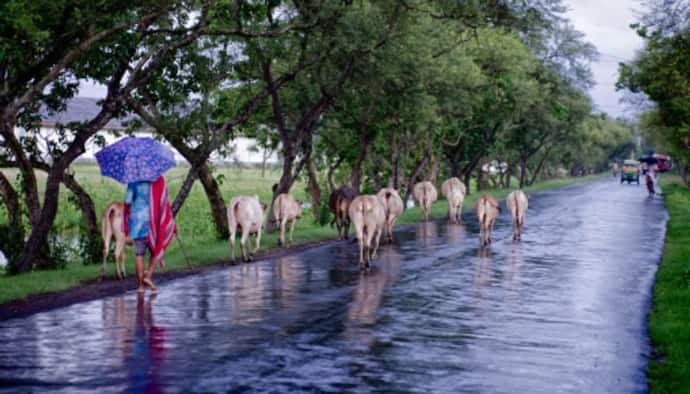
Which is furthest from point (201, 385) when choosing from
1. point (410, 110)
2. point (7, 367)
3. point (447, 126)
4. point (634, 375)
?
point (447, 126)

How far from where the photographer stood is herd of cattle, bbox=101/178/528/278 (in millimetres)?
17953

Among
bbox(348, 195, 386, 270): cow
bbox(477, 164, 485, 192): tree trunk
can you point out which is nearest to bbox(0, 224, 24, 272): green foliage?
bbox(348, 195, 386, 270): cow

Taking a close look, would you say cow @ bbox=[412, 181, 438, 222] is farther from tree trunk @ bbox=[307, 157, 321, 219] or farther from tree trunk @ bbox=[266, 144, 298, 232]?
tree trunk @ bbox=[266, 144, 298, 232]

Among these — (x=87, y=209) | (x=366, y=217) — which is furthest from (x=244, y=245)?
(x=87, y=209)

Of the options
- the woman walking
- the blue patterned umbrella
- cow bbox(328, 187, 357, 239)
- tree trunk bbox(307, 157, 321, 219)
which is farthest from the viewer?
tree trunk bbox(307, 157, 321, 219)

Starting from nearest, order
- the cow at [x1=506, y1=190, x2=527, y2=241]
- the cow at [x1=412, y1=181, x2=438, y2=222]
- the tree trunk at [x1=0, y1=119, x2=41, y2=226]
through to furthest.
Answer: the tree trunk at [x1=0, y1=119, x2=41, y2=226] < the cow at [x1=506, y1=190, x2=527, y2=241] < the cow at [x1=412, y1=181, x2=438, y2=222]

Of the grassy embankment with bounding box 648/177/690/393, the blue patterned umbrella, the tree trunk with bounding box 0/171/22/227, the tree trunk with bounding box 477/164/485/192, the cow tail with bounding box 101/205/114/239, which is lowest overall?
the grassy embankment with bounding box 648/177/690/393

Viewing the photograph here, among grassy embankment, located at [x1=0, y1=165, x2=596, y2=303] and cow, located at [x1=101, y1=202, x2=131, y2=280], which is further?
cow, located at [x1=101, y1=202, x2=131, y2=280]

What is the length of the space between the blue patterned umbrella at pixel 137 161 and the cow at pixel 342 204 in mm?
10587

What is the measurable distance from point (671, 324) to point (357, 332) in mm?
3969

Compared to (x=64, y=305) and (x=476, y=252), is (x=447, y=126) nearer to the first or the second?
(x=476, y=252)

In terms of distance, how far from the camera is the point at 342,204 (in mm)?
26484

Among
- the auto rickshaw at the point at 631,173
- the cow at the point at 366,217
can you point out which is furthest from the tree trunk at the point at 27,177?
the auto rickshaw at the point at 631,173

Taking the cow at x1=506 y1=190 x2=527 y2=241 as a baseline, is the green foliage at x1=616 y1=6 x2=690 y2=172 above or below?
above
